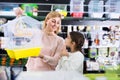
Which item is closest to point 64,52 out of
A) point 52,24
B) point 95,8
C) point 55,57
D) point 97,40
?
point 55,57

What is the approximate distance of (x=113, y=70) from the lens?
2.04m

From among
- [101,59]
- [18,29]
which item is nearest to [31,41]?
[18,29]

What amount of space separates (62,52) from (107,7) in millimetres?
706

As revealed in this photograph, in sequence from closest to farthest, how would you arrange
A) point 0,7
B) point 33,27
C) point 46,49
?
1. point 33,27
2. point 46,49
3. point 0,7

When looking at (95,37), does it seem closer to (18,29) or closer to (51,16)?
(51,16)

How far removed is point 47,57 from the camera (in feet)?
6.49

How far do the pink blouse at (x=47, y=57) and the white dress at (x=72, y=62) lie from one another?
5cm

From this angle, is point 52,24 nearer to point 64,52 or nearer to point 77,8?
point 64,52

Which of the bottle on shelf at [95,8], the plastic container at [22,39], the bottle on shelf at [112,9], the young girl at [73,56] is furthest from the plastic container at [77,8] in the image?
the plastic container at [22,39]

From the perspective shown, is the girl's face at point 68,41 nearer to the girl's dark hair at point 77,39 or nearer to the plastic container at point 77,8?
the girl's dark hair at point 77,39

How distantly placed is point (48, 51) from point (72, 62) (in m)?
0.21

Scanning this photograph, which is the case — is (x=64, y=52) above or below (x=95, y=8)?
below

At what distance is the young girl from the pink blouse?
0.18 feet

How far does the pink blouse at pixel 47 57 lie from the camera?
6.45ft
